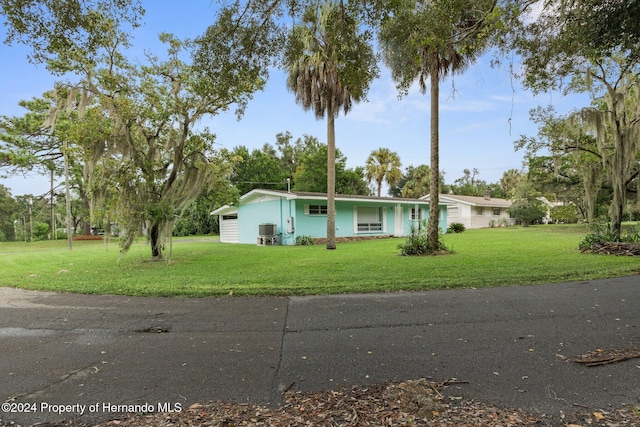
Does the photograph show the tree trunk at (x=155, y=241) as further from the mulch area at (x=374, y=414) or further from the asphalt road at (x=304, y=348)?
the mulch area at (x=374, y=414)

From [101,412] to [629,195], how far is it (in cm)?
2660

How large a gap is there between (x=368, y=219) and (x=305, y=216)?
4948 millimetres

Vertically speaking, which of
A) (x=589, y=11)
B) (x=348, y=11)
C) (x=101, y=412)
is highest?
(x=348, y=11)

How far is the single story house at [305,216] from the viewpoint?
1930cm

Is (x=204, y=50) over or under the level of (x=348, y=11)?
under

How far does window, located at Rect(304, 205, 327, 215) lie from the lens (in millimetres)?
19917

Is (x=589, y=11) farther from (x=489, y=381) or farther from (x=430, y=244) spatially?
(x=430, y=244)

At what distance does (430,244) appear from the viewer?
40.0 feet

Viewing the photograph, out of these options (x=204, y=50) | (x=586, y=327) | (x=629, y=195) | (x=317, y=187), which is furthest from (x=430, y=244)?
(x=317, y=187)

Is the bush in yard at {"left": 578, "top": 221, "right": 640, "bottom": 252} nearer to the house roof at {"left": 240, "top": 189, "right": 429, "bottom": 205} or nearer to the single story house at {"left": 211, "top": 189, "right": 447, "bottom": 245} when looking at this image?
the single story house at {"left": 211, "top": 189, "right": 447, "bottom": 245}

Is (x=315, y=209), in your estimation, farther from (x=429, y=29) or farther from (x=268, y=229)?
(x=429, y=29)

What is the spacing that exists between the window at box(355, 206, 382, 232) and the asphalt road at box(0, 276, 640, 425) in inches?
635

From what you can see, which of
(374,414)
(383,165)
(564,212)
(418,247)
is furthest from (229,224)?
(564,212)

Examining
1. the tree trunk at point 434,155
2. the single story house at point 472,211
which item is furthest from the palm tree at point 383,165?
the tree trunk at point 434,155
